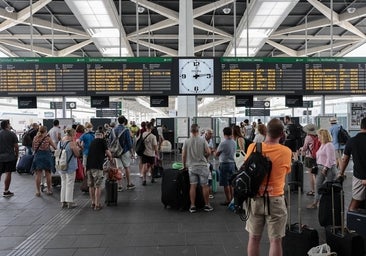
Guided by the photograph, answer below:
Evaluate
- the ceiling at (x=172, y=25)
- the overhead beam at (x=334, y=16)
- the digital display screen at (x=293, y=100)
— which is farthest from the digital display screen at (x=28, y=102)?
the overhead beam at (x=334, y=16)

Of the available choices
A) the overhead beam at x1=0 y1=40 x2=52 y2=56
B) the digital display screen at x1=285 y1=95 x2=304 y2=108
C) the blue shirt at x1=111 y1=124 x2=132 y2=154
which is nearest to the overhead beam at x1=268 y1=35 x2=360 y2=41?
the digital display screen at x1=285 y1=95 x2=304 y2=108

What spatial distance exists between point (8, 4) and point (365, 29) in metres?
18.9

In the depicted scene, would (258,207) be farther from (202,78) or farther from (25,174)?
(25,174)

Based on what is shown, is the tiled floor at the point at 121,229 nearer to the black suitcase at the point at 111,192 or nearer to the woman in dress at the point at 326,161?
the black suitcase at the point at 111,192

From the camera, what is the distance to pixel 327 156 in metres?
6.41

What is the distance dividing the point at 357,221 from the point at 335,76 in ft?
21.6

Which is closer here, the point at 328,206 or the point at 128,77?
the point at 328,206

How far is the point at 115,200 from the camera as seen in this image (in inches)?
294

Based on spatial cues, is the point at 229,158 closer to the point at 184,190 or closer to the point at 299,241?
the point at 184,190

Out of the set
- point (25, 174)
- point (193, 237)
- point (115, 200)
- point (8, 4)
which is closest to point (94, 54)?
point (8, 4)

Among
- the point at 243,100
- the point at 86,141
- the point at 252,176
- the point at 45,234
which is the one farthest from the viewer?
the point at 243,100

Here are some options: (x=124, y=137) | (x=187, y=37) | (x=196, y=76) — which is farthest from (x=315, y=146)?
(x=187, y=37)

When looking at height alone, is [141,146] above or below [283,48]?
below

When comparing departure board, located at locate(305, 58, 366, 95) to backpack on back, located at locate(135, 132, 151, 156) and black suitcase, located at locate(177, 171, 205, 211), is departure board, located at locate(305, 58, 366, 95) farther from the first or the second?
black suitcase, located at locate(177, 171, 205, 211)
